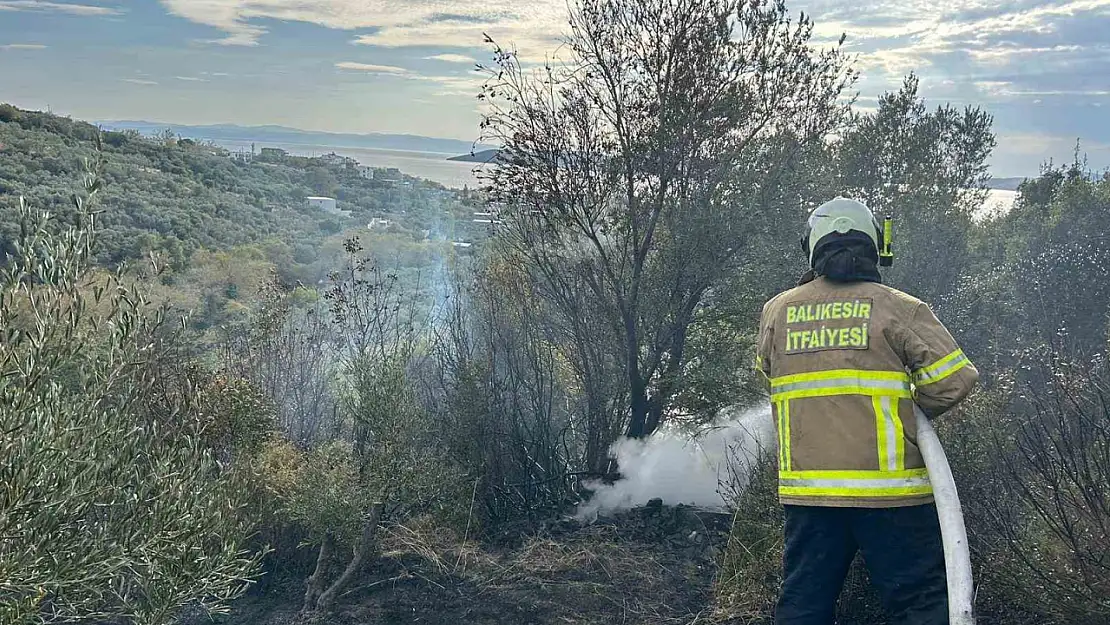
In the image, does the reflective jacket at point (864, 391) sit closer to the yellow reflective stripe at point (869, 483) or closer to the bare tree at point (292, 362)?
the yellow reflective stripe at point (869, 483)

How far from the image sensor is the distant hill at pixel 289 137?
17.9 meters

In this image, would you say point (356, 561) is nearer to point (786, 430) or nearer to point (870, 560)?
point (786, 430)

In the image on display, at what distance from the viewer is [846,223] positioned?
392 centimetres

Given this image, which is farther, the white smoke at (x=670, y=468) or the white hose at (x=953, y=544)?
the white smoke at (x=670, y=468)

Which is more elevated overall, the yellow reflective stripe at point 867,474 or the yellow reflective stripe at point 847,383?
the yellow reflective stripe at point 847,383

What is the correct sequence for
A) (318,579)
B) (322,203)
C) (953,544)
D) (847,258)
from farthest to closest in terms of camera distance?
(322,203) → (318,579) → (847,258) → (953,544)

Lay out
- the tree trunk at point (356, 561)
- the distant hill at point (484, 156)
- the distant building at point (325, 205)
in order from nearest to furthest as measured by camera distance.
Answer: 1. the tree trunk at point (356, 561)
2. the distant hill at point (484, 156)
3. the distant building at point (325, 205)

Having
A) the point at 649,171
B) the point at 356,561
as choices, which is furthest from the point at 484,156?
the point at 356,561

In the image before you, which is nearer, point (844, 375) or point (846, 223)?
point (844, 375)

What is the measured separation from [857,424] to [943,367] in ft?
1.29

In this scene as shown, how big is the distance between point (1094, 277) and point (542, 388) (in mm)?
7537

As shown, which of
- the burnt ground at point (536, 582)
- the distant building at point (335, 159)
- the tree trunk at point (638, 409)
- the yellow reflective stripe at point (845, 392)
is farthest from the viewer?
the distant building at point (335, 159)

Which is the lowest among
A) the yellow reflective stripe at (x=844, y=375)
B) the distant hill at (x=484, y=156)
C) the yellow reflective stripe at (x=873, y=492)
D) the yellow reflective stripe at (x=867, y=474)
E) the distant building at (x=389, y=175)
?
the yellow reflective stripe at (x=873, y=492)

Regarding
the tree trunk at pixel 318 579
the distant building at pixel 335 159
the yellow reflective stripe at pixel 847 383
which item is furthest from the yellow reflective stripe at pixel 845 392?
the distant building at pixel 335 159
